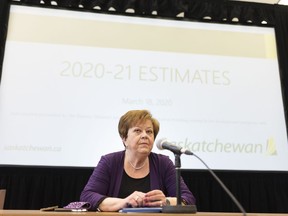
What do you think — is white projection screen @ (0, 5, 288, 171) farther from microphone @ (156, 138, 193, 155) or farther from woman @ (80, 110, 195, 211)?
microphone @ (156, 138, 193, 155)

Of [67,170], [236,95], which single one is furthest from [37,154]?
[236,95]

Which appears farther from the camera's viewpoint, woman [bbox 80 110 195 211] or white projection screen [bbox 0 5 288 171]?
white projection screen [bbox 0 5 288 171]

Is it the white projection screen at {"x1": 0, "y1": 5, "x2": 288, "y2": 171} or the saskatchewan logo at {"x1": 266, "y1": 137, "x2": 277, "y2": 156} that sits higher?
the white projection screen at {"x1": 0, "y1": 5, "x2": 288, "y2": 171}

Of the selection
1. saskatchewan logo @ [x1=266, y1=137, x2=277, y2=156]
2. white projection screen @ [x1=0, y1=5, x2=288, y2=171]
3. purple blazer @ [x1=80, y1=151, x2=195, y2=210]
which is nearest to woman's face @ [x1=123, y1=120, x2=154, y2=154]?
purple blazer @ [x1=80, y1=151, x2=195, y2=210]

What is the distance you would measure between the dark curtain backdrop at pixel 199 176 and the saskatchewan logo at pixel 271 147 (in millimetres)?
180

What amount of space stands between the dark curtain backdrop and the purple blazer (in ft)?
2.98

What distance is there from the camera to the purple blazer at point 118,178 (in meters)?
1.62

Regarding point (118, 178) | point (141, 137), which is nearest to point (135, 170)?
point (118, 178)

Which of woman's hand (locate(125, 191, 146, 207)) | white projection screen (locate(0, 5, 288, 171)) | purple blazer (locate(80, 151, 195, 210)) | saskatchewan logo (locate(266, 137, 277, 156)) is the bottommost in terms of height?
woman's hand (locate(125, 191, 146, 207))

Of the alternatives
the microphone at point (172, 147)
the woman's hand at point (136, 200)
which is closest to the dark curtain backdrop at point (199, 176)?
the woman's hand at point (136, 200)

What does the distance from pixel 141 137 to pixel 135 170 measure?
22cm

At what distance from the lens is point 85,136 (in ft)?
8.57

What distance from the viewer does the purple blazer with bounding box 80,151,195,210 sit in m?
1.62

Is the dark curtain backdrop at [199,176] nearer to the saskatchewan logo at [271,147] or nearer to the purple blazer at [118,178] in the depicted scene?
the saskatchewan logo at [271,147]
